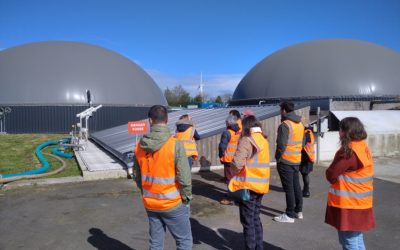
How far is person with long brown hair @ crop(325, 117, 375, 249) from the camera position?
3273 millimetres

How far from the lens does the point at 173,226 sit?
332 centimetres

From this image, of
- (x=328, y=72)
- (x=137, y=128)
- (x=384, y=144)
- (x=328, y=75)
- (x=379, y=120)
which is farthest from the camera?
(x=328, y=72)

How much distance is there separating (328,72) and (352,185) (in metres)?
27.9

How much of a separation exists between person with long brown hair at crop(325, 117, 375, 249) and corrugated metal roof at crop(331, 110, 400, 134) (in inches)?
451

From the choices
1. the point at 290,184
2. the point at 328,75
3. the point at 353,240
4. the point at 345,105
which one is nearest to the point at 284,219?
the point at 290,184

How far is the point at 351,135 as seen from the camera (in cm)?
329

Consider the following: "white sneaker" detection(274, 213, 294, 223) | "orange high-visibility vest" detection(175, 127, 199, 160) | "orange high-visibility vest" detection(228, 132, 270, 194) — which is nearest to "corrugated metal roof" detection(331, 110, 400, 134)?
"white sneaker" detection(274, 213, 294, 223)

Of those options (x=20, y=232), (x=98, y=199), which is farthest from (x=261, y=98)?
(x=20, y=232)

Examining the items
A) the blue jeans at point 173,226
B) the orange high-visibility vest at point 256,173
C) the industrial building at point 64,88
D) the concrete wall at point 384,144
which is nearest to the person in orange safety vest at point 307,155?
the orange high-visibility vest at point 256,173

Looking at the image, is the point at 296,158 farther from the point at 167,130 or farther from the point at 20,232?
the point at 20,232

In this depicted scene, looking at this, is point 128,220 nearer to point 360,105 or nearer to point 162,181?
point 162,181

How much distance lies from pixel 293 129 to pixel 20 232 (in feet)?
16.1

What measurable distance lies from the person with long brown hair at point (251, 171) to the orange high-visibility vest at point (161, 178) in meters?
0.94

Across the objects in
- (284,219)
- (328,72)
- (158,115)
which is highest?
(328,72)
